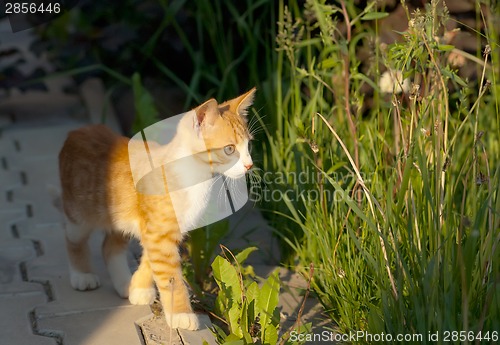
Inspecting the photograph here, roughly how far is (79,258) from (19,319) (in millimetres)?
390

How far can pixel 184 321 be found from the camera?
3.18m

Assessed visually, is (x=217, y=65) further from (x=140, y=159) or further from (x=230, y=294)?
(x=230, y=294)

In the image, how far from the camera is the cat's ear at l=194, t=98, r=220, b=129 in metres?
3.05

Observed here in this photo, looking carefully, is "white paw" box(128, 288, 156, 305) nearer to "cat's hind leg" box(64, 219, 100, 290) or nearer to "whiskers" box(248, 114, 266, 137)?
"cat's hind leg" box(64, 219, 100, 290)

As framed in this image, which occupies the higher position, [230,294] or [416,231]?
[416,231]

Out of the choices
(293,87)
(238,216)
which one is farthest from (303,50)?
(238,216)

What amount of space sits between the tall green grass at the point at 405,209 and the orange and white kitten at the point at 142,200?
0.30m

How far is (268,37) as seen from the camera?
5.11 m

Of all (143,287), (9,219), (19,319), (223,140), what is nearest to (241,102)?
(223,140)

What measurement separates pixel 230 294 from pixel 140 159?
0.65 metres

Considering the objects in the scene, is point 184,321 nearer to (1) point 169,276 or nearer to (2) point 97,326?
(1) point 169,276

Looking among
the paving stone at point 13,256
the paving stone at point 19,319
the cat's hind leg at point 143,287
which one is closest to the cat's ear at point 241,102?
the cat's hind leg at point 143,287

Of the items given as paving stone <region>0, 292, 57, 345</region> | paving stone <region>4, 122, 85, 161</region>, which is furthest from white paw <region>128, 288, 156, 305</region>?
paving stone <region>4, 122, 85, 161</region>

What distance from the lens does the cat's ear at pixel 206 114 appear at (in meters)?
3.05
